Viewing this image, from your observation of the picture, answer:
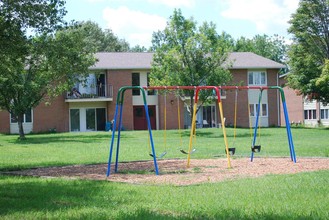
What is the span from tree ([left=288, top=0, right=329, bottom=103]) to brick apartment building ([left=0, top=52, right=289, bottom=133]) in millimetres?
3311

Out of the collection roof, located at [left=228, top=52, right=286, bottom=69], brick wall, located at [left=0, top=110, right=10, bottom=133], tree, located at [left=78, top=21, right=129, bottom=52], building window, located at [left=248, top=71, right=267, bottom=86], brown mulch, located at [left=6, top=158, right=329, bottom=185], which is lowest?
brown mulch, located at [left=6, top=158, right=329, bottom=185]

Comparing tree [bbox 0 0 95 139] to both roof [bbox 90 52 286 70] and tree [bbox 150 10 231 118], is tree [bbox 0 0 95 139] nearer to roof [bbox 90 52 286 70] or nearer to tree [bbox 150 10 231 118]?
tree [bbox 150 10 231 118]

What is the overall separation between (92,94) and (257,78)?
52.9 ft

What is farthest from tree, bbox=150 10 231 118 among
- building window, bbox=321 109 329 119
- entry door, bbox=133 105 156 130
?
building window, bbox=321 109 329 119

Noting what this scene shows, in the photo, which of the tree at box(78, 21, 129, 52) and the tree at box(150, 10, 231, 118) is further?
the tree at box(78, 21, 129, 52)

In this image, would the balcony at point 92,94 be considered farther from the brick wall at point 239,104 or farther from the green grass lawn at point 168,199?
the green grass lawn at point 168,199

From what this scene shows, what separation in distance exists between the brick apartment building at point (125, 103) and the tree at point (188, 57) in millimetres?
8546

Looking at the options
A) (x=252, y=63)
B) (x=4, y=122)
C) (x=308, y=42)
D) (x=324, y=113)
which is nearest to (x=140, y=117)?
(x=4, y=122)

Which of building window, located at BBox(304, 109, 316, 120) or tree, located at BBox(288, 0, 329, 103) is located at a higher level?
tree, located at BBox(288, 0, 329, 103)

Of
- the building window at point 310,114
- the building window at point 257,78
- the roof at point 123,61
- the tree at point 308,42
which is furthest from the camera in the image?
the building window at point 310,114

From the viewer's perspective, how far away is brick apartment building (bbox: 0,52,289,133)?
1753 inches

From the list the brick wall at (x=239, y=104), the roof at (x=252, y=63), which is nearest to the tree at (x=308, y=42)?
the roof at (x=252, y=63)

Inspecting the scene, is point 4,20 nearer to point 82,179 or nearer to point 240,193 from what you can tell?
point 82,179

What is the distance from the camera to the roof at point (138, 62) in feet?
149
